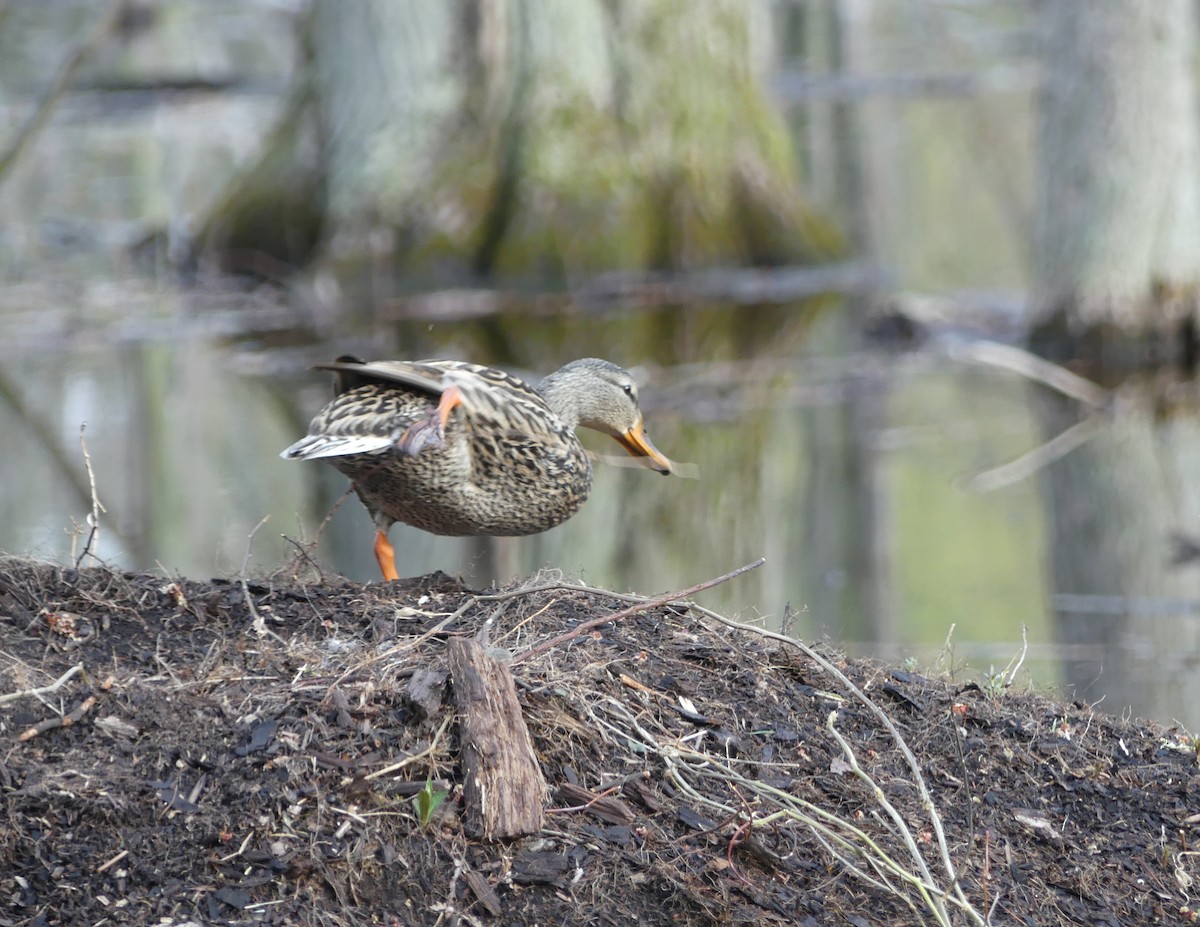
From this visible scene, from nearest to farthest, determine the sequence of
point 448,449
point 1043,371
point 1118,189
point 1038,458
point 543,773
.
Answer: point 543,773 < point 448,449 < point 1038,458 < point 1043,371 < point 1118,189

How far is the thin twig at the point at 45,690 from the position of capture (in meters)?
3.36

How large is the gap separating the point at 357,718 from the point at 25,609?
1066 millimetres

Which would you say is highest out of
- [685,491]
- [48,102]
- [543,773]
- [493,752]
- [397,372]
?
[48,102]

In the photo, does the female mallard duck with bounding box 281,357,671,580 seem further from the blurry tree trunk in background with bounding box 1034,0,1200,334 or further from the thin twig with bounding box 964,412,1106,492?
the blurry tree trunk in background with bounding box 1034,0,1200,334

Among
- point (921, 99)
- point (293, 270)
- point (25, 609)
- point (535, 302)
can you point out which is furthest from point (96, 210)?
point (25, 609)

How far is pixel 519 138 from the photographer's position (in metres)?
17.4

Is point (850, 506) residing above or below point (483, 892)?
below

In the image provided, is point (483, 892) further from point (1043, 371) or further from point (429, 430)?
point (1043, 371)

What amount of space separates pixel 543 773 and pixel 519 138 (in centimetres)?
1453

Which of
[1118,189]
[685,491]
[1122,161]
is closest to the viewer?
[685,491]

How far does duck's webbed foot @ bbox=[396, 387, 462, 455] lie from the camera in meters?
4.44

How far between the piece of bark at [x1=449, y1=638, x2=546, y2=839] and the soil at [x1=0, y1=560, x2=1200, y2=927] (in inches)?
1.4

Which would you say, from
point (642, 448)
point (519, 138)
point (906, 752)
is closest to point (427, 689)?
point (906, 752)

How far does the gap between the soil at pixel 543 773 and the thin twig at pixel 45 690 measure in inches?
0.7
